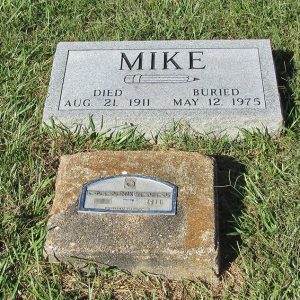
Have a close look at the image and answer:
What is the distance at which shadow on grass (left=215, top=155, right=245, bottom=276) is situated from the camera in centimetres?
291

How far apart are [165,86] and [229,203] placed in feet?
2.61

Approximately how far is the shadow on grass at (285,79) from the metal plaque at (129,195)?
3.34 feet

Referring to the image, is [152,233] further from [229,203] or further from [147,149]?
[147,149]

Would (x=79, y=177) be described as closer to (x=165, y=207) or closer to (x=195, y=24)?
(x=165, y=207)

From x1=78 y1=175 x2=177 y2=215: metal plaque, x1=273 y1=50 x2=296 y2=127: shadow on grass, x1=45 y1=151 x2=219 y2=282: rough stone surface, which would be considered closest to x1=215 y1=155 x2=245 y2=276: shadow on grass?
x1=45 y1=151 x2=219 y2=282: rough stone surface

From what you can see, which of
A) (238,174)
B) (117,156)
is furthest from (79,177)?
(238,174)

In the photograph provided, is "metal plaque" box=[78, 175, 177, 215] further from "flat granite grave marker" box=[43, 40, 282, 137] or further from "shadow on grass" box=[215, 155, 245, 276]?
"flat granite grave marker" box=[43, 40, 282, 137]

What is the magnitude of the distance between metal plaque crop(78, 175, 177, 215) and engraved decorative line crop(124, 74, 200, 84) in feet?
2.73

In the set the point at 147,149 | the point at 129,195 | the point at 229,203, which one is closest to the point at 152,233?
the point at 129,195

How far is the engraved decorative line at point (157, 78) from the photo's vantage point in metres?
3.55

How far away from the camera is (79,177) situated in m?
2.95

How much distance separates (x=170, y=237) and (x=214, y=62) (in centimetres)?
134

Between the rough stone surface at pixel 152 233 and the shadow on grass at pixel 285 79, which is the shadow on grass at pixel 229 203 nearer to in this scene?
the rough stone surface at pixel 152 233

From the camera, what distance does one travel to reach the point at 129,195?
112 inches
